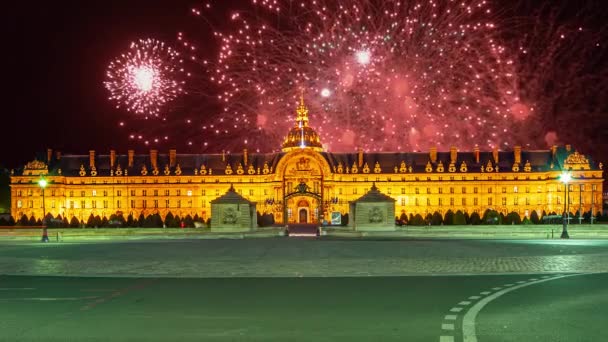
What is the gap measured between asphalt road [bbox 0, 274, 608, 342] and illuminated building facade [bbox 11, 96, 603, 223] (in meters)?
93.5

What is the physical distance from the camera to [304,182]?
115 meters

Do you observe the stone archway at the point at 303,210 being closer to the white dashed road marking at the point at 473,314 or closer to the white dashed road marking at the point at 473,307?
the white dashed road marking at the point at 473,307

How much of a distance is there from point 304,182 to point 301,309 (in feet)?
326

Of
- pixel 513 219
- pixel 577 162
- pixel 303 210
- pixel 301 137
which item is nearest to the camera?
pixel 513 219

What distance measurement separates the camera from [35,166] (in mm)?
117625

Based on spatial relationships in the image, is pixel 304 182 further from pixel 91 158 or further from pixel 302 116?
pixel 91 158

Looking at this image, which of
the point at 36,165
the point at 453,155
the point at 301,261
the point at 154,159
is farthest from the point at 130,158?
the point at 301,261

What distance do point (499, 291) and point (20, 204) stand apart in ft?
364

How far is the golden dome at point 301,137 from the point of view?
4574 inches

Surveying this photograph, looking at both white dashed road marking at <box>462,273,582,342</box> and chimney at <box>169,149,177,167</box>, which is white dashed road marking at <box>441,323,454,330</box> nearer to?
white dashed road marking at <box>462,273,582,342</box>

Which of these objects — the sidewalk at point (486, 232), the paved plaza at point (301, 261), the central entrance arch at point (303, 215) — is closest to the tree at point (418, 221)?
the sidewalk at point (486, 232)

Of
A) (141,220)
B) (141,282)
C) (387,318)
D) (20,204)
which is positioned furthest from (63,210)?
(387,318)

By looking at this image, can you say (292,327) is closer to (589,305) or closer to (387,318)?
(387,318)

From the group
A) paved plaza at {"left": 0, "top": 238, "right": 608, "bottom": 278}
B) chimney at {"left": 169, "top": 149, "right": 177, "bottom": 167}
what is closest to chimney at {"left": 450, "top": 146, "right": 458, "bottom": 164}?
chimney at {"left": 169, "top": 149, "right": 177, "bottom": 167}
